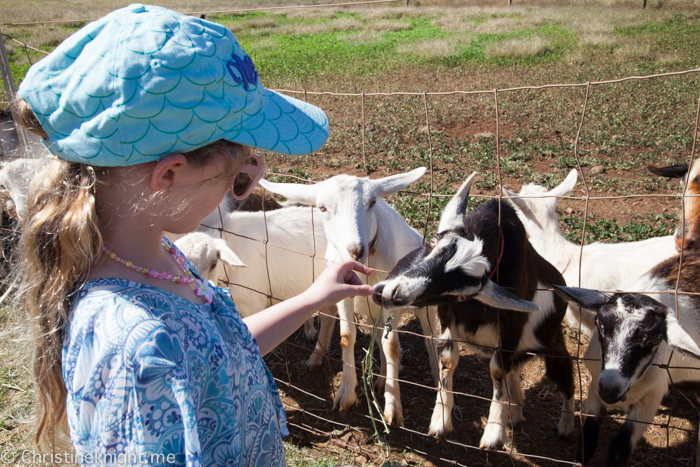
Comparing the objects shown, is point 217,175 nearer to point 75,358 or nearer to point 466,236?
point 75,358

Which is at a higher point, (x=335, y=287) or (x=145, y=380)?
(x=145, y=380)

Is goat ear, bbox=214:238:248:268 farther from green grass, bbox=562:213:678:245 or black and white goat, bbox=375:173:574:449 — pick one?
green grass, bbox=562:213:678:245

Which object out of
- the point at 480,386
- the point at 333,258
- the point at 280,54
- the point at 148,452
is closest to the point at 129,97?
the point at 148,452

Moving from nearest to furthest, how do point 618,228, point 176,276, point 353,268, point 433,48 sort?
1. point 176,276
2. point 353,268
3. point 618,228
4. point 433,48

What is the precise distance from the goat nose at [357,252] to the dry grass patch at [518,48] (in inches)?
505

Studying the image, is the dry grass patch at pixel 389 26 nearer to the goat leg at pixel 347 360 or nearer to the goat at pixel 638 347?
the goat leg at pixel 347 360

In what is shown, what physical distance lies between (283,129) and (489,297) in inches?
65.2

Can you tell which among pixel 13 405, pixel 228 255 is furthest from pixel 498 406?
pixel 13 405

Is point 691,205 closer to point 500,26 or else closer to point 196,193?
point 196,193

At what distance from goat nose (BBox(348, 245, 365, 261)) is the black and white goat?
0.31m

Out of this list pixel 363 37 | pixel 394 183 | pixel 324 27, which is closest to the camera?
pixel 394 183

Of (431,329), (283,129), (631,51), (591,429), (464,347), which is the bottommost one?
Result: (464,347)

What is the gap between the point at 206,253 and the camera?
138 inches

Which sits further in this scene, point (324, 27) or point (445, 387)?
point (324, 27)
